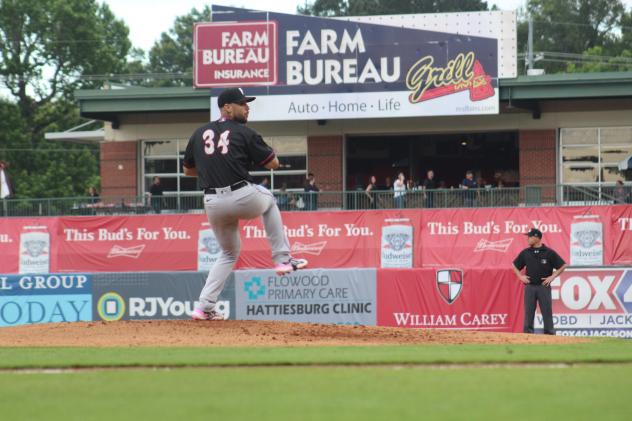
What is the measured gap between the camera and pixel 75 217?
96.4 ft

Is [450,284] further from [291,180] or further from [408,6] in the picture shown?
[408,6]

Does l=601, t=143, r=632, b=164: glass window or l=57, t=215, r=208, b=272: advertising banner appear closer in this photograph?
l=57, t=215, r=208, b=272: advertising banner

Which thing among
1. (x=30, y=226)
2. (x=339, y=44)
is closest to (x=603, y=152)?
(x=339, y=44)

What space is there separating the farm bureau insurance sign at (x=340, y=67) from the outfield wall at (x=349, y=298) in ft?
34.3

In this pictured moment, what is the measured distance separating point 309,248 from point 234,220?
15643 mm

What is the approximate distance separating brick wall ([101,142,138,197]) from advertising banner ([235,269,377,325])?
50.9ft

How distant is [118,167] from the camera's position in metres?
37.2

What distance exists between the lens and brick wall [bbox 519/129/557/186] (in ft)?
110

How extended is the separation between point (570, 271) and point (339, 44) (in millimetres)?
13276

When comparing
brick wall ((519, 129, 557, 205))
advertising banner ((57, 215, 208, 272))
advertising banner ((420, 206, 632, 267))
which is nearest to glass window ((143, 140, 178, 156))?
advertising banner ((57, 215, 208, 272))

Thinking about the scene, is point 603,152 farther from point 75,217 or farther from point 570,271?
point 75,217

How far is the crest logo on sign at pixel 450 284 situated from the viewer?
71.9 feet

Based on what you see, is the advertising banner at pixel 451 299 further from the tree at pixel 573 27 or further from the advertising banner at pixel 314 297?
the tree at pixel 573 27

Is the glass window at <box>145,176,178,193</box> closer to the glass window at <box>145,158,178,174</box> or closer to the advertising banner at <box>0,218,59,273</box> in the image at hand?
the glass window at <box>145,158,178,174</box>
